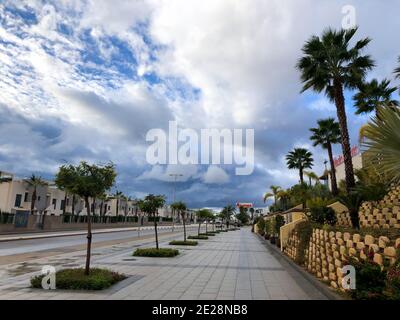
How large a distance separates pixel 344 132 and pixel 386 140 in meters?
12.1

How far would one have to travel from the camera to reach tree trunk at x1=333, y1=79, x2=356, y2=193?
15560 millimetres

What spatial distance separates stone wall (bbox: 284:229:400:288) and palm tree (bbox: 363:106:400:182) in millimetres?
1552

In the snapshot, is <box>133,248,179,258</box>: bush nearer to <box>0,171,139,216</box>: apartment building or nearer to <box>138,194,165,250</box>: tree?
<box>138,194,165,250</box>: tree

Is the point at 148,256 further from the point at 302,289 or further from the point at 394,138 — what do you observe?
the point at 394,138

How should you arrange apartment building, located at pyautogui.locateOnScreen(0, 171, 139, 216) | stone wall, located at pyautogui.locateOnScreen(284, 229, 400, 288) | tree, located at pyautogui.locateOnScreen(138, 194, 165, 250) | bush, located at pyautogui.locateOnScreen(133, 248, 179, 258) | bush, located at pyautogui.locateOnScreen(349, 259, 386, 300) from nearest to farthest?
bush, located at pyautogui.locateOnScreen(349, 259, 386, 300), stone wall, located at pyautogui.locateOnScreen(284, 229, 400, 288), bush, located at pyautogui.locateOnScreen(133, 248, 179, 258), tree, located at pyautogui.locateOnScreen(138, 194, 165, 250), apartment building, located at pyautogui.locateOnScreen(0, 171, 139, 216)

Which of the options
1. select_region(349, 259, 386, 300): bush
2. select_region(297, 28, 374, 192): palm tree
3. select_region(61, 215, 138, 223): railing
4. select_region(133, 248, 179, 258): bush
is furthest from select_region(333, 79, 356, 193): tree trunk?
select_region(61, 215, 138, 223): railing

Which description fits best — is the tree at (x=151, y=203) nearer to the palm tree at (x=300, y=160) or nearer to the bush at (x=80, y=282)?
the bush at (x=80, y=282)

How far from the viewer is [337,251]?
27.3 feet

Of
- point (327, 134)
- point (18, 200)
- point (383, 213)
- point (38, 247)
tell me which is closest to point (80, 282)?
point (383, 213)
